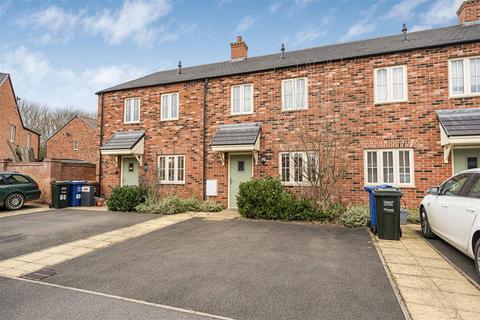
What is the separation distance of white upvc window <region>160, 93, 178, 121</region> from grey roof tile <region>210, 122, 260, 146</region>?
2.65 meters

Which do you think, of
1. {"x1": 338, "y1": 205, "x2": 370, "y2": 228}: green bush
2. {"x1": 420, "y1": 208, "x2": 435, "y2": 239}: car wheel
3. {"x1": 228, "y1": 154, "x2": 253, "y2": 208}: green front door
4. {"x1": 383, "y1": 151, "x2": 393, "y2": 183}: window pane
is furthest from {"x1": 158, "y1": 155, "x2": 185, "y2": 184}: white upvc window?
{"x1": 420, "y1": 208, "x2": 435, "y2": 239}: car wheel

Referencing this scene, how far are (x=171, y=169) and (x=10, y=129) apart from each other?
21.7m

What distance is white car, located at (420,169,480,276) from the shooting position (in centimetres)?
406

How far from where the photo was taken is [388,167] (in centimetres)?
923

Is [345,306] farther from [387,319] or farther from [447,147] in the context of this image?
[447,147]

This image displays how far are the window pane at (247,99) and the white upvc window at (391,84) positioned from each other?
Result: 4.80 metres

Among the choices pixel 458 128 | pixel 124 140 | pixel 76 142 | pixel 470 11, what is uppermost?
pixel 470 11

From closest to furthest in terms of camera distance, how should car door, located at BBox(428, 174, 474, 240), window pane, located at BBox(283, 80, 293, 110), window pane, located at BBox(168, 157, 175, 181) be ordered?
car door, located at BBox(428, 174, 474, 240) < window pane, located at BBox(283, 80, 293, 110) < window pane, located at BBox(168, 157, 175, 181)

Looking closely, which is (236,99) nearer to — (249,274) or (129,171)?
(129,171)

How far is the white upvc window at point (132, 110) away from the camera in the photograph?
13.2 metres

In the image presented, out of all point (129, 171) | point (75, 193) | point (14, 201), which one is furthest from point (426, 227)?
point (14, 201)

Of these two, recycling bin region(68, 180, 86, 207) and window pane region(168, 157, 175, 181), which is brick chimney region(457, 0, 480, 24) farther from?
recycling bin region(68, 180, 86, 207)

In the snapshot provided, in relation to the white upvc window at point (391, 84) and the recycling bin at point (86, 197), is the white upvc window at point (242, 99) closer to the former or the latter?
the white upvc window at point (391, 84)

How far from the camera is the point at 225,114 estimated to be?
1157cm
